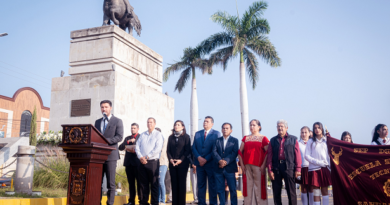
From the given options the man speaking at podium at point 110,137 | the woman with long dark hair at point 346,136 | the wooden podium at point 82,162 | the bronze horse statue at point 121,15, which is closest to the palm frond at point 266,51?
the bronze horse statue at point 121,15

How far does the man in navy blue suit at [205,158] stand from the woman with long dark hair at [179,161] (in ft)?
0.82

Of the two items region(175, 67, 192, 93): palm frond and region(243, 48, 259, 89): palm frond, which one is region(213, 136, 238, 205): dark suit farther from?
region(175, 67, 192, 93): palm frond

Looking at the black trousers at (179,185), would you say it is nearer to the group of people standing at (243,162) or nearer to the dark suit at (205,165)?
the group of people standing at (243,162)

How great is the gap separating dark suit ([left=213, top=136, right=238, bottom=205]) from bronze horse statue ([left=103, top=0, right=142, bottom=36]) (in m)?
6.90

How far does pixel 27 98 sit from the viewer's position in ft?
117

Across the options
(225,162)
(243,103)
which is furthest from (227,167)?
(243,103)

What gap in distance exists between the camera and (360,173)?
6012 millimetres

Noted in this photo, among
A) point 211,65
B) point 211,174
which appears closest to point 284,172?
point 211,174

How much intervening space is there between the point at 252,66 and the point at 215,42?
280 centimetres

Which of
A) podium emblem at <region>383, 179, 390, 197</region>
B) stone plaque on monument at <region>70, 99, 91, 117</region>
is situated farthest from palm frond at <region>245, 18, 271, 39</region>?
podium emblem at <region>383, 179, 390, 197</region>

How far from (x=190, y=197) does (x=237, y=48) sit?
11593mm

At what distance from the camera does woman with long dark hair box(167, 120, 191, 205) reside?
263 inches

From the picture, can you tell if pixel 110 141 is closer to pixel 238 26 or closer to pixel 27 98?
pixel 238 26

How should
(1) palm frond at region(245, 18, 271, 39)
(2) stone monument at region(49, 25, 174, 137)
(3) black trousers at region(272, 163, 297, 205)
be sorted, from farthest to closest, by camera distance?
(1) palm frond at region(245, 18, 271, 39) < (2) stone monument at region(49, 25, 174, 137) < (3) black trousers at region(272, 163, 297, 205)
